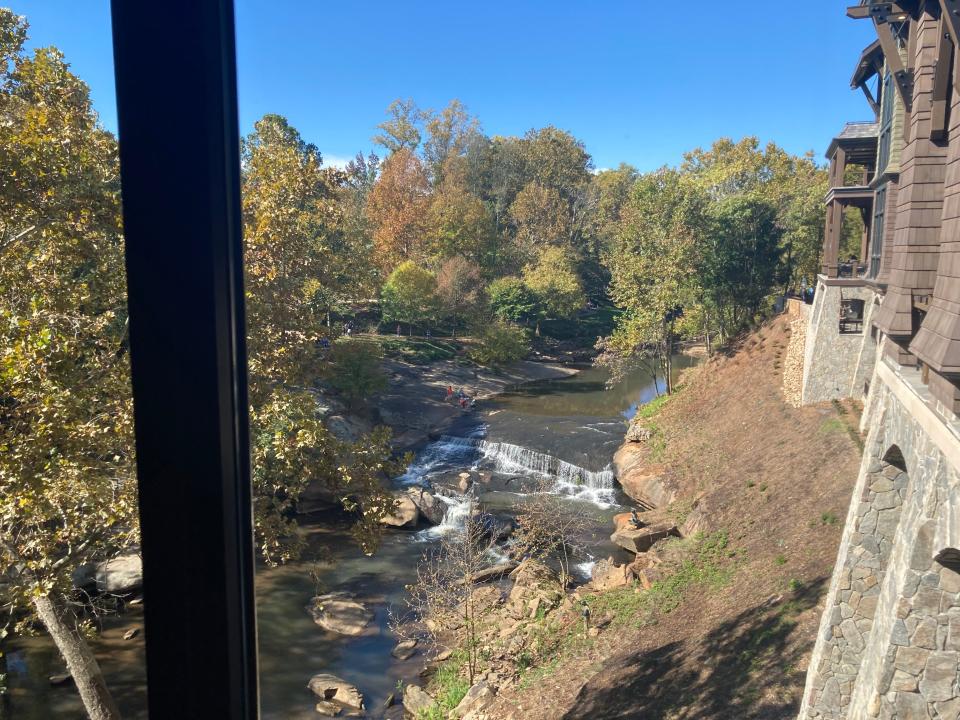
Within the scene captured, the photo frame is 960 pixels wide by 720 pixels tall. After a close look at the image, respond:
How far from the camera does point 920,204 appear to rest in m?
3.04

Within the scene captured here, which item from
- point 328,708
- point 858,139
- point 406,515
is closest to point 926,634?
point 328,708

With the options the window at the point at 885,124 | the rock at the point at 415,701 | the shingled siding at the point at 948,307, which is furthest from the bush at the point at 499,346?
the shingled siding at the point at 948,307

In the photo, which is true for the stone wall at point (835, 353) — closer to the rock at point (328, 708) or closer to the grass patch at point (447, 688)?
the grass patch at point (447, 688)

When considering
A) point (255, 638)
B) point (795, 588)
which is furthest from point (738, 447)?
point (255, 638)

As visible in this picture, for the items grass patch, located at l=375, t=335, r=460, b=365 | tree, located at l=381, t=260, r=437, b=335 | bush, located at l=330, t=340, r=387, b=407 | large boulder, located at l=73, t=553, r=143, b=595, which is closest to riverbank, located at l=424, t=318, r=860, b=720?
large boulder, located at l=73, t=553, r=143, b=595

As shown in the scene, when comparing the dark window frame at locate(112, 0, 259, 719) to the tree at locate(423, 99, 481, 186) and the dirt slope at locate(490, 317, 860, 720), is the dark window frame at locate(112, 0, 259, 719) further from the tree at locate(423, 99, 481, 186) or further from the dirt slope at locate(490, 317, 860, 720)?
the tree at locate(423, 99, 481, 186)

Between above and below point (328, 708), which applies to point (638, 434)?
above

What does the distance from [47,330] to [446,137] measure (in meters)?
13.9

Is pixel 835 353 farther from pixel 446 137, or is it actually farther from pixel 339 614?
pixel 446 137

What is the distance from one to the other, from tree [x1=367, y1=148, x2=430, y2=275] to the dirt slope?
28.8 feet

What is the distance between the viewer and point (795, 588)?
5367 millimetres

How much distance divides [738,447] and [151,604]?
9.80 metres

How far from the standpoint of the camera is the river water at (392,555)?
161 inches

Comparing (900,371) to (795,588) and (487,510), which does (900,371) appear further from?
(487,510)
